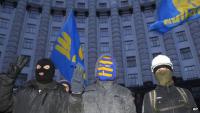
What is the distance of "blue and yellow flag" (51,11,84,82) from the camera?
28.6ft

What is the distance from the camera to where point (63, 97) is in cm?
373

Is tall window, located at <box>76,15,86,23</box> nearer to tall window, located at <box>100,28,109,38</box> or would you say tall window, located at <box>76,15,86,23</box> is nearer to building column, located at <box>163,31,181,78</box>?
tall window, located at <box>100,28,109,38</box>

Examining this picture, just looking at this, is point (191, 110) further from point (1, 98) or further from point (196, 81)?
point (196, 81)

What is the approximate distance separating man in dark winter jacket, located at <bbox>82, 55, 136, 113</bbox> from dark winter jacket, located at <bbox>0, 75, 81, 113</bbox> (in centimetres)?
53

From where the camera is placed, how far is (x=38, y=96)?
11.9 ft

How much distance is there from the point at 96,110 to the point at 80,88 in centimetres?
88

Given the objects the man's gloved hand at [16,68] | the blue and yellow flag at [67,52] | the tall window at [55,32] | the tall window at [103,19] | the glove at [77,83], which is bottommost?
the glove at [77,83]

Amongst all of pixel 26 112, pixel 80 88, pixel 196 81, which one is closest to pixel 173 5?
pixel 80 88

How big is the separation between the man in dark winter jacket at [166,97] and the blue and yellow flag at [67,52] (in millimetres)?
5079

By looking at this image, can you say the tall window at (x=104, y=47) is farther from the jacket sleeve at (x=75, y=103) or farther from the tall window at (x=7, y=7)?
the jacket sleeve at (x=75, y=103)

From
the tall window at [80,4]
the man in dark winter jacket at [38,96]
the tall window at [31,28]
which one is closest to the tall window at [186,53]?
the tall window at [80,4]

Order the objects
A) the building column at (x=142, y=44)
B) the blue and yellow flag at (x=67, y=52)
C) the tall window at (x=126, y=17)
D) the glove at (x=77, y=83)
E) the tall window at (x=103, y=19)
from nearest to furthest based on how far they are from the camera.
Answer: the glove at (x=77, y=83) < the blue and yellow flag at (x=67, y=52) < the building column at (x=142, y=44) < the tall window at (x=126, y=17) < the tall window at (x=103, y=19)

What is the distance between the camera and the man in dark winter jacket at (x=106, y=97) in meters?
3.99

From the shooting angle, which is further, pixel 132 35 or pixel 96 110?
pixel 132 35
